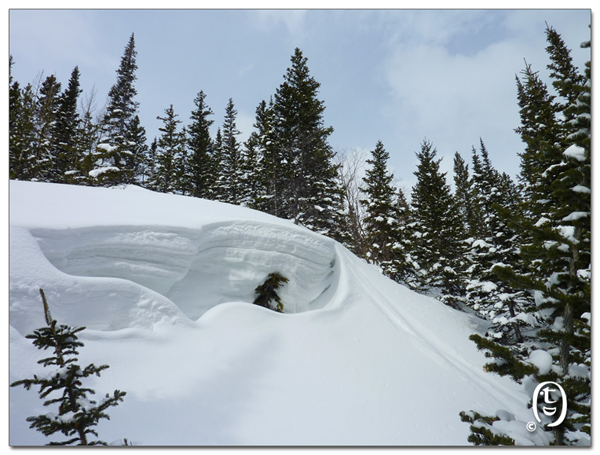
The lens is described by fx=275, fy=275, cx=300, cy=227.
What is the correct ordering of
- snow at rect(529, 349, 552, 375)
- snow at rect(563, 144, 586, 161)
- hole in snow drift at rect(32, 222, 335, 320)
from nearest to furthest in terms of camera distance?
snow at rect(529, 349, 552, 375)
snow at rect(563, 144, 586, 161)
hole in snow drift at rect(32, 222, 335, 320)

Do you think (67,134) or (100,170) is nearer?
(100,170)

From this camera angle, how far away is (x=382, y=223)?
17938 mm

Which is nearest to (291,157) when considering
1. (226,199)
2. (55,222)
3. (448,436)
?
(226,199)

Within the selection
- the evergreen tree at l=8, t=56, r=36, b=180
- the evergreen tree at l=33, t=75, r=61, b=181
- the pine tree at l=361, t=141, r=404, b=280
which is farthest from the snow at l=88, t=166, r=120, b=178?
the pine tree at l=361, t=141, r=404, b=280

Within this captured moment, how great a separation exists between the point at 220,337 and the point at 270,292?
2750mm

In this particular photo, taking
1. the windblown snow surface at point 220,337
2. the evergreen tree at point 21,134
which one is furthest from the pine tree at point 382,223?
the evergreen tree at point 21,134

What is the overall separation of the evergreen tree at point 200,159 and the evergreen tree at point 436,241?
17.8 metres

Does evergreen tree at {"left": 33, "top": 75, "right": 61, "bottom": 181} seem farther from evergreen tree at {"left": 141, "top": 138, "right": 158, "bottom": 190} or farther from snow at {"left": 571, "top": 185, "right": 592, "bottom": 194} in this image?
snow at {"left": 571, "top": 185, "right": 592, "bottom": 194}

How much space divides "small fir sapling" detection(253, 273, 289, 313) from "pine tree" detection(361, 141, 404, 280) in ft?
34.6

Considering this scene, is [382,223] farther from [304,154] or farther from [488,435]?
[488,435]

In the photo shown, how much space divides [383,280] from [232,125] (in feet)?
83.0

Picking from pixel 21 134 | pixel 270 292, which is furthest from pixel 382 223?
pixel 21 134

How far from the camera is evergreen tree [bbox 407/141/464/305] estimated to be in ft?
59.0

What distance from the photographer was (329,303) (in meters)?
7.57
